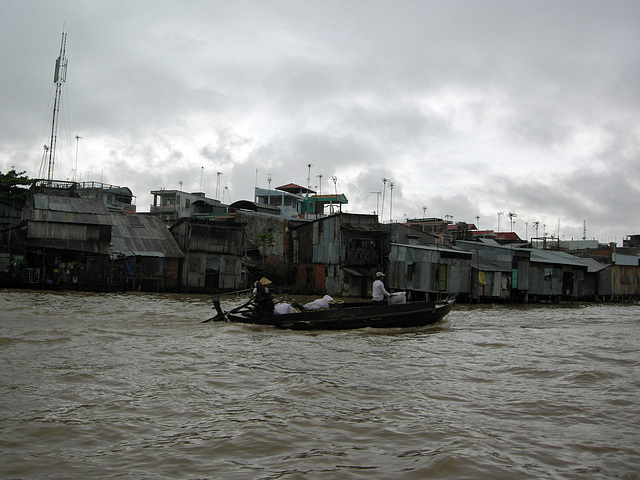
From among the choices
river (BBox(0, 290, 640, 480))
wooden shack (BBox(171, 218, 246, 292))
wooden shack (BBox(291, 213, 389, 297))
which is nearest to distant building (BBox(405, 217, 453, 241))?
wooden shack (BBox(291, 213, 389, 297))

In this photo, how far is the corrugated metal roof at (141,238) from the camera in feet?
97.2

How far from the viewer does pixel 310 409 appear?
597 centimetres

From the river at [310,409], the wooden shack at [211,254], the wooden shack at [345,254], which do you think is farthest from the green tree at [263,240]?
the river at [310,409]

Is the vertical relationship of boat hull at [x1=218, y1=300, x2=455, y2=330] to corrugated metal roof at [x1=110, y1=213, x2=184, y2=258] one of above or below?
below

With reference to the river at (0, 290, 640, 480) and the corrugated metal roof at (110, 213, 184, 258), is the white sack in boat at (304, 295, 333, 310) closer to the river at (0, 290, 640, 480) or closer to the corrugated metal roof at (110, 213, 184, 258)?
the river at (0, 290, 640, 480)

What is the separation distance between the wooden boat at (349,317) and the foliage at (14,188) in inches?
1051

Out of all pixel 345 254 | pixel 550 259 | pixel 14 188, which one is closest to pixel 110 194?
pixel 14 188

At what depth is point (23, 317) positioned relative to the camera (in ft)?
46.0

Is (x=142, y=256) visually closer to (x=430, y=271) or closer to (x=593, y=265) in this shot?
(x=430, y=271)

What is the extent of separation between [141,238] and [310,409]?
27432mm

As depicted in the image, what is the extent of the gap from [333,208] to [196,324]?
24.8 m

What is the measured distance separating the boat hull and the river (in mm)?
1470

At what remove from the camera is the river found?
438cm

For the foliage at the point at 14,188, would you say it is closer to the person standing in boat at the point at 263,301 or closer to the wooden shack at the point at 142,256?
the wooden shack at the point at 142,256
